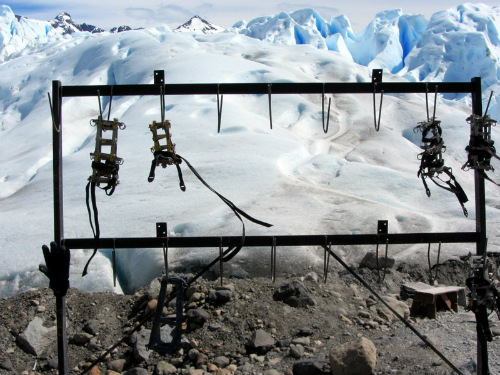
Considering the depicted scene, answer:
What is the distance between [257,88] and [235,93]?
13 cm

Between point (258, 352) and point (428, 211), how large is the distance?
4.12m

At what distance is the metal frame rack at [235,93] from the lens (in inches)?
103

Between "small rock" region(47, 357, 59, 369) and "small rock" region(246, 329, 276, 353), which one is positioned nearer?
"small rock" region(246, 329, 276, 353)

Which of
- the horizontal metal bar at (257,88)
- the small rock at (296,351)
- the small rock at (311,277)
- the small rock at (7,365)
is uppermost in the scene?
the horizontal metal bar at (257,88)

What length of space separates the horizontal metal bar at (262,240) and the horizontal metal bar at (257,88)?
785 millimetres

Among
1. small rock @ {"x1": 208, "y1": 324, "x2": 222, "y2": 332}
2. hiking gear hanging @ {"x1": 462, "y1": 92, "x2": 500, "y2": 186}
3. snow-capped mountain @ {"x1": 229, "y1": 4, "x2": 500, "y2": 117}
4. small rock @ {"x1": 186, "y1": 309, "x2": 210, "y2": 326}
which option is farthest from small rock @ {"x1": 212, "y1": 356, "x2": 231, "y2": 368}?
snow-capped mountain @ {"x1": 229, "y1": 4, "x2": 500, "y2": 117}

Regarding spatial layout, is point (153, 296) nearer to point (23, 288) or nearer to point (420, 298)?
point (23, 288)

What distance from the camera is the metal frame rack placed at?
261cm

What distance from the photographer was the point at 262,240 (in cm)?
274

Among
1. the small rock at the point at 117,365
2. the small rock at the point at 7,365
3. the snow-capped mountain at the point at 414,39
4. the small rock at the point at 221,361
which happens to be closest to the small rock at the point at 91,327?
the small rock at the point at 117,365

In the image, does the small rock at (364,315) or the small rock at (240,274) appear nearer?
the small rock at (364,315)

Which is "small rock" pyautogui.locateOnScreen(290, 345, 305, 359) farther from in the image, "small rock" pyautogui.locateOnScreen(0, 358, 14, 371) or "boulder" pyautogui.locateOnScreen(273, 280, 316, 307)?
"small rock" pyautogui.locateOnScreen(0, 358, 14, 371)

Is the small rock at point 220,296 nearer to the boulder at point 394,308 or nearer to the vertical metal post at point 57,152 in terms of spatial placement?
the boulder at point 394,308

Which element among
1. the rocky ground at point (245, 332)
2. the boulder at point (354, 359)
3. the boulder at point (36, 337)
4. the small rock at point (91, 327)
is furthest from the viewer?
the small rock at point (91, 327)
